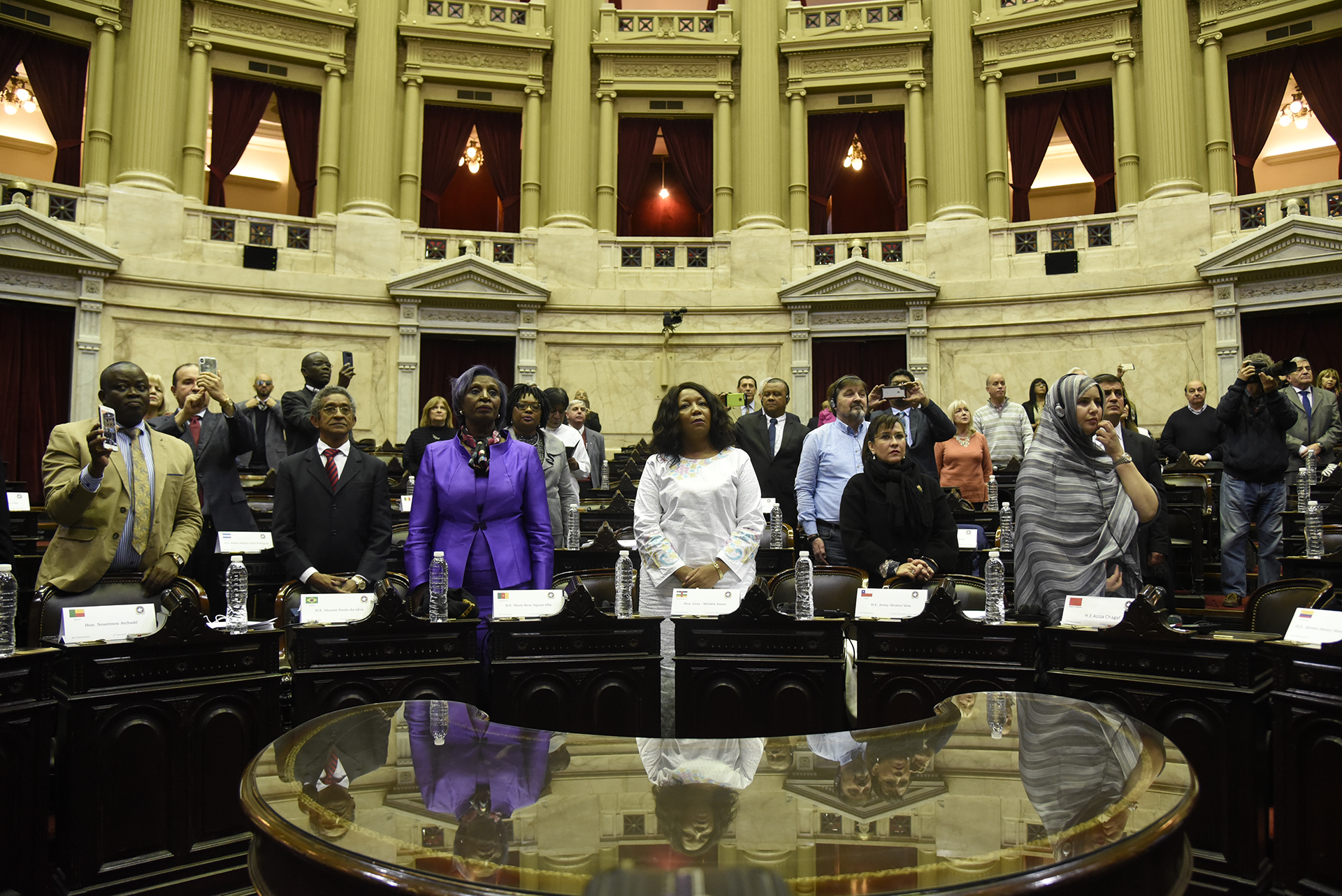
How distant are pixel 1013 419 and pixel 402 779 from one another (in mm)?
8118

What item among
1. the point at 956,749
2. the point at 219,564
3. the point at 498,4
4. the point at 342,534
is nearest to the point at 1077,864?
the point at 956,749

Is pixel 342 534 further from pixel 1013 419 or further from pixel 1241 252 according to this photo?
pixel 1241 252

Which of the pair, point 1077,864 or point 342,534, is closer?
point 1077,864

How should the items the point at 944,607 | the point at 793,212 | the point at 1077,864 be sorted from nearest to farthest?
the point at 1077,864
the point at 944,607
the point at 793,212

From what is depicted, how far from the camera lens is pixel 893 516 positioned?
12.8ft

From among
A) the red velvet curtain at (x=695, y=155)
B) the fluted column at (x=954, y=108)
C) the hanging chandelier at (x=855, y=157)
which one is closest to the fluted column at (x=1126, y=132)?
the fluted column at (x=954, y=108)

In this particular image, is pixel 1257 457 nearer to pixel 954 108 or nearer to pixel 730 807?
pixel 730 807

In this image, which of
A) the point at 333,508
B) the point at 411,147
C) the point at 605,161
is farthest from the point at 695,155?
the point at 333,508

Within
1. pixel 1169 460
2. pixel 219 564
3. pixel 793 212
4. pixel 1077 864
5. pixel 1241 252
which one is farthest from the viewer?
pixel 793 212

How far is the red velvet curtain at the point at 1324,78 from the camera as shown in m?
11.7

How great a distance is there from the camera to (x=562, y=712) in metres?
2.94

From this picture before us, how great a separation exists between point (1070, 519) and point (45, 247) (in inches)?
476

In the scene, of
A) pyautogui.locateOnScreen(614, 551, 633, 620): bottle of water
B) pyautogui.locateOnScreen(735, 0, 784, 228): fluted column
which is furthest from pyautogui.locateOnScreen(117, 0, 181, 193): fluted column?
pyautogui.locateOnScreen(614, 551, 633, 620): bottle of water

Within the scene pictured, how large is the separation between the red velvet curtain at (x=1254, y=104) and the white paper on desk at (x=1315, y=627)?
38.1 feet
